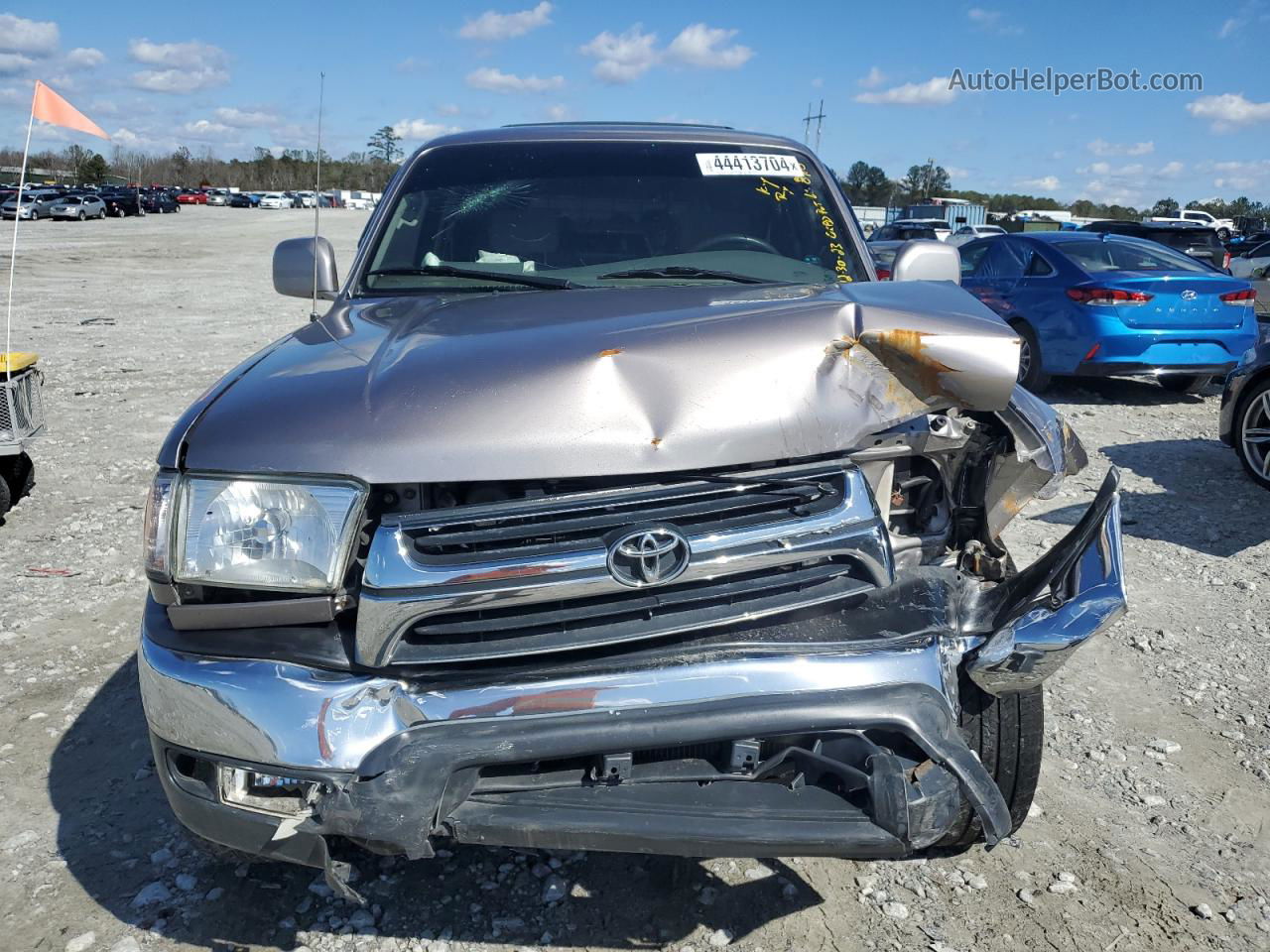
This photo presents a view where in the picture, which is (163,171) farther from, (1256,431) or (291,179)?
(1256,431)

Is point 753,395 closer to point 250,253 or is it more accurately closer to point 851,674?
point 851,674

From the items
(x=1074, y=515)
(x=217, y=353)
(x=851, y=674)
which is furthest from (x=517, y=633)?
(x=217, y=353)

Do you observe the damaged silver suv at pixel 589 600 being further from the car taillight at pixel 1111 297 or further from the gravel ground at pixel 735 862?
the car taillight at pixel 1111 297

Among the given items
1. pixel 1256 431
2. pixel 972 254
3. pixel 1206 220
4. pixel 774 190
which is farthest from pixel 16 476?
pixel 1206 220

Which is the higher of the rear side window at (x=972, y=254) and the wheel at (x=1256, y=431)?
the rear side window at (x=972, y=254)

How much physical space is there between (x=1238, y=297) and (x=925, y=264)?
22.0 ft

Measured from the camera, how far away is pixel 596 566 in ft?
6.63

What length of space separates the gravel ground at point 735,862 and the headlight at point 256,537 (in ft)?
3.21

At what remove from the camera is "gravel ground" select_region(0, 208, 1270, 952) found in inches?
99.2

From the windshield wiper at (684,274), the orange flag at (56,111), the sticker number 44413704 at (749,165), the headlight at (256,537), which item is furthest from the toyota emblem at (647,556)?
the orange flag at (56,111)

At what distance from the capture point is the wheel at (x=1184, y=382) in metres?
9.00

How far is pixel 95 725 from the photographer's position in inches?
138

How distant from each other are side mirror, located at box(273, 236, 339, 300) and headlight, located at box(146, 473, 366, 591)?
1735mm

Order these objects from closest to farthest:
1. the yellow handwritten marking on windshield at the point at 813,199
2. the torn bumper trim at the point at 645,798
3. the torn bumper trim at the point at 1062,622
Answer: the torn bumper trim at the point at 645,798, the torn bumper trim at the point at 1062,622, the yellow handwritten marking on windshield at the point at 813,199
